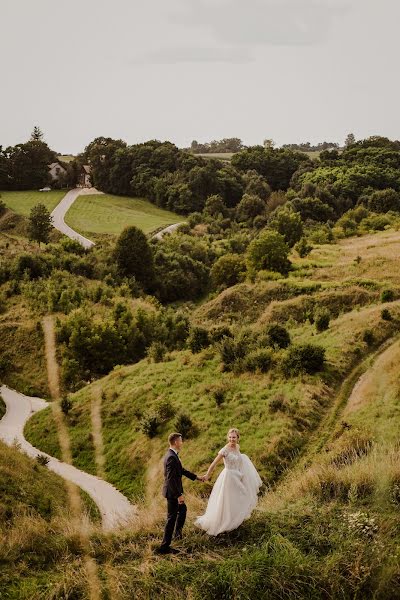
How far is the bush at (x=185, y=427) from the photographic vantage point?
23375 mm

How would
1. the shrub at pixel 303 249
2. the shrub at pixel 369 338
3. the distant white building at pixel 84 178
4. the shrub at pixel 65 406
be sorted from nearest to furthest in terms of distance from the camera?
the shrub at pixel 369 338
the shrub at pixel 65 406
the shrub at pixel 303 249
the distant white building at pixel 84 178

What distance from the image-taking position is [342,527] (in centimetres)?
915

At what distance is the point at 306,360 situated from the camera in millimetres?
25375

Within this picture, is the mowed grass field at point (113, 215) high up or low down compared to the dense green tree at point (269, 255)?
up

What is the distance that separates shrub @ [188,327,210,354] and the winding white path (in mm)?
10522

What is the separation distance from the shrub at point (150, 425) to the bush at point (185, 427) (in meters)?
1.66

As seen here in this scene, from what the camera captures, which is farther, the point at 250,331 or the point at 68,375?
the point at 68,375

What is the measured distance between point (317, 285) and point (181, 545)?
34613 millimetres

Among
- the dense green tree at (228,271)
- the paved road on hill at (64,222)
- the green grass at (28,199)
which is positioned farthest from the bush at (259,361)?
the green grass at (28,199)

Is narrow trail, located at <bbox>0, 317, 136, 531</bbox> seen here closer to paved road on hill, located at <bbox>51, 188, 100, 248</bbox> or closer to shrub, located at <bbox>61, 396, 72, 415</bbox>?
shrub, located at <bbox>61, 396, 72, 415</bbox>

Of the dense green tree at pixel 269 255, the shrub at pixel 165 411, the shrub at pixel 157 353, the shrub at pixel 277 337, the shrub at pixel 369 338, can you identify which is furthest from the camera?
the dense green tree at pixel 269 255

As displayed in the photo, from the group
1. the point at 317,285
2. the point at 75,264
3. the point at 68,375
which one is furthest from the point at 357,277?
the point at 75,264

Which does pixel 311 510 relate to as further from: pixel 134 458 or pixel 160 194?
pixel 160 194

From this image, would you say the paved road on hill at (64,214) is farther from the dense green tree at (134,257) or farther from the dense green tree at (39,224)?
the dense green tree at (134,257)
